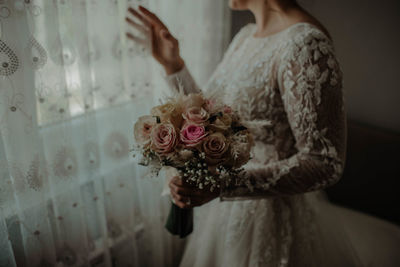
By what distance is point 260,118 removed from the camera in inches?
44.2

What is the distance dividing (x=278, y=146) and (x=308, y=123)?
22 centimetres

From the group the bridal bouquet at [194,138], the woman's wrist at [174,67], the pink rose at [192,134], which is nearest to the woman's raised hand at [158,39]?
the woman's wrist at [174,67]

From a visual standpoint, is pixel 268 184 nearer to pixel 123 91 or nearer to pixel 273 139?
pixel 273 139

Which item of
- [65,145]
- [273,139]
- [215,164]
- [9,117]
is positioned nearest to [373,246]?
[273,139]

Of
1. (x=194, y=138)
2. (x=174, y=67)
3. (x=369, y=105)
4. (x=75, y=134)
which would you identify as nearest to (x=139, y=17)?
(x=174, y=67)

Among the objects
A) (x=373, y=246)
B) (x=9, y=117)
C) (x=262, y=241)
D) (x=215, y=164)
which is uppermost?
(x=9, y=117)

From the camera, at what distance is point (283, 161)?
1.07 meters

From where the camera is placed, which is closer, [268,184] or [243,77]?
[268,184]

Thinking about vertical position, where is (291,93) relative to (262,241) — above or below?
above

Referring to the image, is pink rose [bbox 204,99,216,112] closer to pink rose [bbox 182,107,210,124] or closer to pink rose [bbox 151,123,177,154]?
pink rose [bbox 182,107,210,124]

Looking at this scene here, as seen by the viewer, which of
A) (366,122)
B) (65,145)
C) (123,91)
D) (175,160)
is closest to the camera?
(175,160)

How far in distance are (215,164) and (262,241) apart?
18.1 inches

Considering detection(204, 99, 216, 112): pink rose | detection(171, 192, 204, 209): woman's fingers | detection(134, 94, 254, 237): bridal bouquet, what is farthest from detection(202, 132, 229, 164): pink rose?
detection(171, 192, 204, 209): woman's fingers

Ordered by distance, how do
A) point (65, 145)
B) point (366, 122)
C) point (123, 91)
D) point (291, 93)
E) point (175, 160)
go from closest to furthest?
point (175, 160), point (291, 93), point (65, 145), point (123, 91), point (366, 122)
